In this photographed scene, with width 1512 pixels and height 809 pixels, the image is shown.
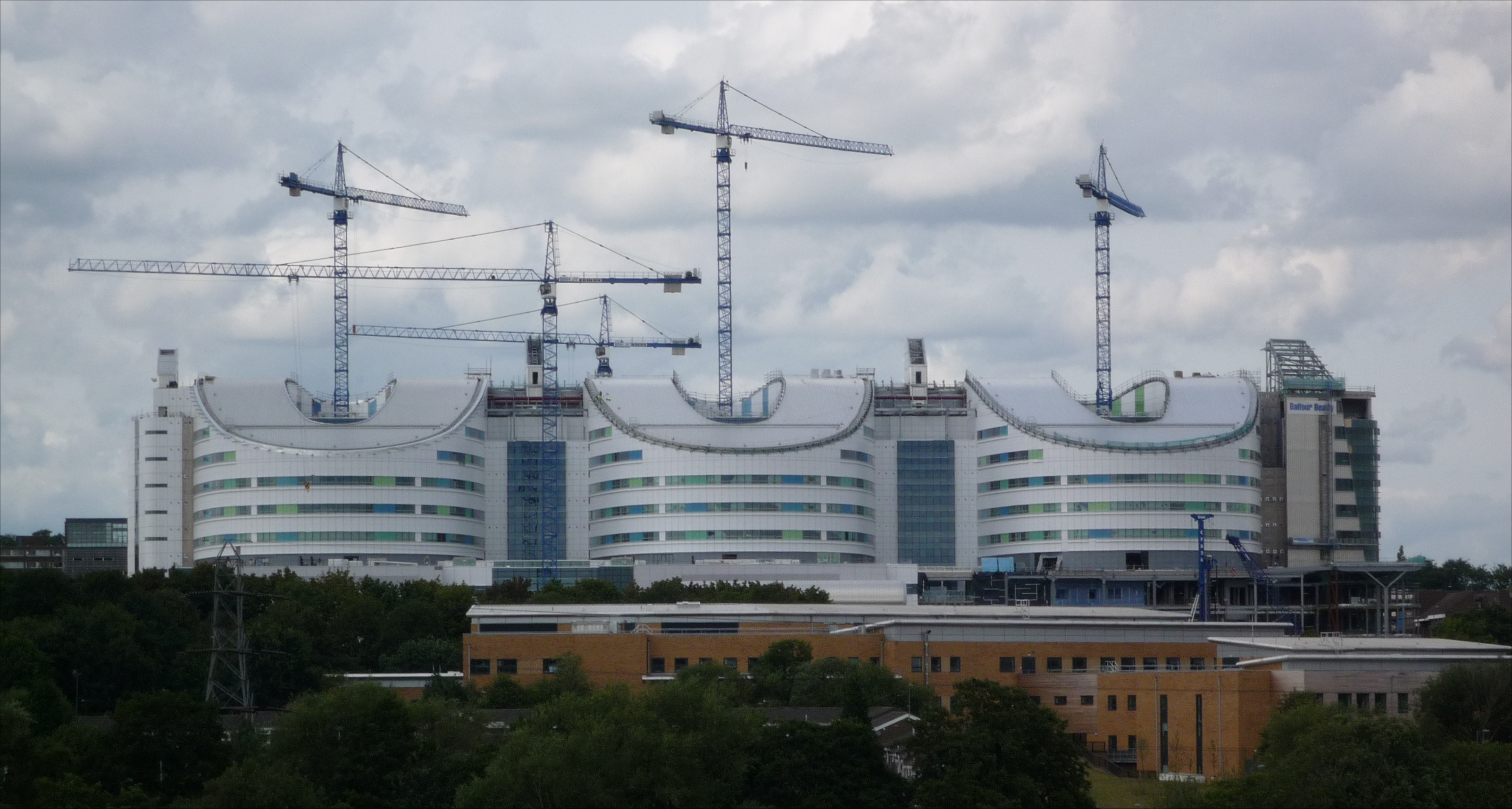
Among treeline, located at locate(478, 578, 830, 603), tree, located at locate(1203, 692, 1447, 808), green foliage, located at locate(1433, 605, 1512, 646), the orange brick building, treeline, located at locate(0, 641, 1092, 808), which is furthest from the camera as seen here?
Result: treeline, located at locate(478, 578, 830, 603)

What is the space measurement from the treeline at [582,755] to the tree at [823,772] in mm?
81

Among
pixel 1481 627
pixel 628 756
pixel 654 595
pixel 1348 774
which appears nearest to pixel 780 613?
pixel 654 595

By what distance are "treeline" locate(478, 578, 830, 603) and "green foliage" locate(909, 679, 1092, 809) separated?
79.4 meters

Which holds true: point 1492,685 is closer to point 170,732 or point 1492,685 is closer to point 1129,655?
point 1129,655

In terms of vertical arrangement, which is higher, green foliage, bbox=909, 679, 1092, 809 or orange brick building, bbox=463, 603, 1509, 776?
orange brick building, bbox=463, 603, 1509, 776

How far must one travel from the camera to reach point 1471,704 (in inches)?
4592

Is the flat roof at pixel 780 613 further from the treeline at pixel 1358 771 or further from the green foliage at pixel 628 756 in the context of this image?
the green foliage at pixel 628 756

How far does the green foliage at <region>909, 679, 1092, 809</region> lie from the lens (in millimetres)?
100188

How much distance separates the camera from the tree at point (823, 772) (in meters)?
102

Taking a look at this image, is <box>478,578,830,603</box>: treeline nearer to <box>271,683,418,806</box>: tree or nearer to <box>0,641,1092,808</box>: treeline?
<box>0,641,1092,808</box>: treeline

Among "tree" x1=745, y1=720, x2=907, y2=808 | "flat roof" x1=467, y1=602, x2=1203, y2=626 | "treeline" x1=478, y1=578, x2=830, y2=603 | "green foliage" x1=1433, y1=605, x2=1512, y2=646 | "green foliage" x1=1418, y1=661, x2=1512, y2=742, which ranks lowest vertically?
"tree" x1=745, y1=720, x2=907, y2=808

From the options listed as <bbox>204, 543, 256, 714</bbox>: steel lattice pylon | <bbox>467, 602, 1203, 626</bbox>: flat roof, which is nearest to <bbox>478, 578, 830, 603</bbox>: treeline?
<bbox>467, 602, 1203, 626</bbox>: flat roof

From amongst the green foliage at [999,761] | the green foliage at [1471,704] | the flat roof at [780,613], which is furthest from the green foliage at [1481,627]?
the green foliage at [999,761]

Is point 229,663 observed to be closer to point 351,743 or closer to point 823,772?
point 351,743
